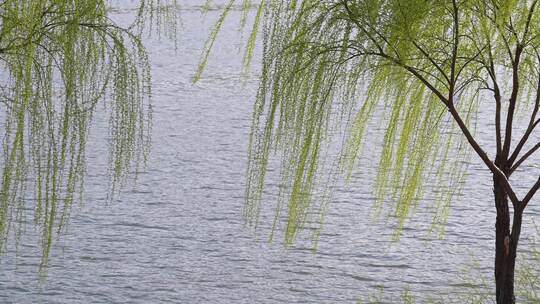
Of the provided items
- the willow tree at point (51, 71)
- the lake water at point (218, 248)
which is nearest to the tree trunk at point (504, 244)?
the willow tree at point (51, 71)

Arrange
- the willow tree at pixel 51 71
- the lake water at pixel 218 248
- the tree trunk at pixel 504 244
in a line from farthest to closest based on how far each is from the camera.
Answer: the lake water at pixel 218 248
the tree trunk at pixel 504 244
the willow tree at pixel 51 71

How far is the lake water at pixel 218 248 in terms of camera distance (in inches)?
188

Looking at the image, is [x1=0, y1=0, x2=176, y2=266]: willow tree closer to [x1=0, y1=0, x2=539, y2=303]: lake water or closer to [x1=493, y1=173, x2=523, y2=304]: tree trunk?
[x1=493, y1=173, x2=523, y2=304]: tree trunk

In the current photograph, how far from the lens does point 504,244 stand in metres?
2.74

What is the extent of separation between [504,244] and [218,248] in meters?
2.77

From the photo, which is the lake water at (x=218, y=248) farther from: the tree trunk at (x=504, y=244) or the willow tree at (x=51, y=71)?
the willow tree at (x=51, y=71)

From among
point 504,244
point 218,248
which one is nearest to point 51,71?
point 504,244

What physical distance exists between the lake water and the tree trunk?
1949mm

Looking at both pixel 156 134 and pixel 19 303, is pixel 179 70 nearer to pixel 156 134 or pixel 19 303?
pixel 156 134

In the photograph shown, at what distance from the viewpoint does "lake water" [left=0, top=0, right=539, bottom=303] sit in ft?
15.7

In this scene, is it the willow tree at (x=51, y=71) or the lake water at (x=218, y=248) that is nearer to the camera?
the willow tree at (x=51, y=71)

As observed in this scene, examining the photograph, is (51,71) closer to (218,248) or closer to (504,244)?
(504,244)

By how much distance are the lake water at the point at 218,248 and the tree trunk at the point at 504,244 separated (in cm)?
195

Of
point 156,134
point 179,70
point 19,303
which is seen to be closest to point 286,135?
point 19,303
